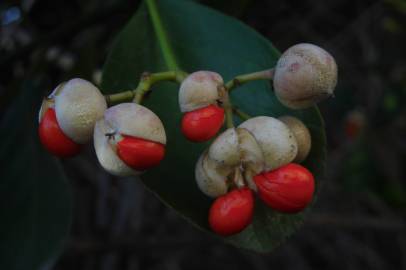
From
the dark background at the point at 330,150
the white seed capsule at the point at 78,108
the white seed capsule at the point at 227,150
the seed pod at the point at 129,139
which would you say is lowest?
the dark background at the point at 330,150

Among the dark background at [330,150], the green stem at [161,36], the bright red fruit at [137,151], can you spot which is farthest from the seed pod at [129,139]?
the dark background at [330,150]

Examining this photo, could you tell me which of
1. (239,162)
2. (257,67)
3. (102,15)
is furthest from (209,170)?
(102,15)

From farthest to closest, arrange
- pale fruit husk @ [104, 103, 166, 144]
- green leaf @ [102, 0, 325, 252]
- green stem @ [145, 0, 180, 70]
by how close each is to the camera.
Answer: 1. green stem @ [145, 0, 180, 70]
2. green leaf @ [102, 0, 325, 252]
3. pale fruit husk @ [104, 103, 166, 144]

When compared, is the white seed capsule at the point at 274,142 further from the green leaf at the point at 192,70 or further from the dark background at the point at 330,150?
the dark background at the point at 330,150

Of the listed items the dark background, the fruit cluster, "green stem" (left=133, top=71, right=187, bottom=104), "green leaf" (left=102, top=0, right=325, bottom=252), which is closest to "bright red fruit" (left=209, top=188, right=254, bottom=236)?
the fruit cluster

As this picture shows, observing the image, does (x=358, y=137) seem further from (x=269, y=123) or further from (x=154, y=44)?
(x=269, y=123)

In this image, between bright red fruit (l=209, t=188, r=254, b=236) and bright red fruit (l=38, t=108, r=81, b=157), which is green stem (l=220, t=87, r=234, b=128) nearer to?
bright red fruit (l=209, t=188, r=254, b=236)
